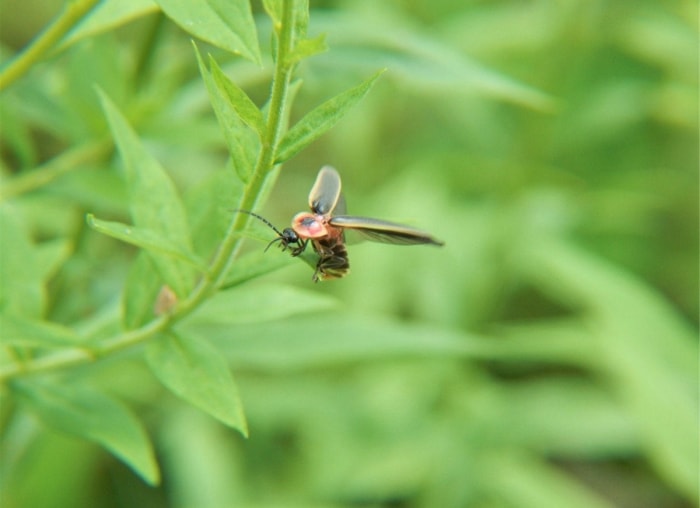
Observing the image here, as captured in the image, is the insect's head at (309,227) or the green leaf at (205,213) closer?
the insect's head at (309,227)

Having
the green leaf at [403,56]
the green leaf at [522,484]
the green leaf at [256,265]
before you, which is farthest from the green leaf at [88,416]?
the green leaf at [522,484]

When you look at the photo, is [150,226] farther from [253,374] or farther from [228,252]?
[253,374]

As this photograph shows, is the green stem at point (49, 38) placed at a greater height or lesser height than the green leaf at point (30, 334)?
greater

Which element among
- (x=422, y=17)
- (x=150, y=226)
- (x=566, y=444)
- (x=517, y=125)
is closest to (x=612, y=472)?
(x=566, y=444)

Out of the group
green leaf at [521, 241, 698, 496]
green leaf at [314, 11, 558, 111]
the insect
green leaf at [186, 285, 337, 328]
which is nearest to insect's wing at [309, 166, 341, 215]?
the insect

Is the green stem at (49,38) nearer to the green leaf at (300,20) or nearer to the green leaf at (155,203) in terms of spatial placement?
the green leaf at (155,203)

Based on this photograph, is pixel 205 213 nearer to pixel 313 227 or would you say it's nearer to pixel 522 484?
pixel 313 227
